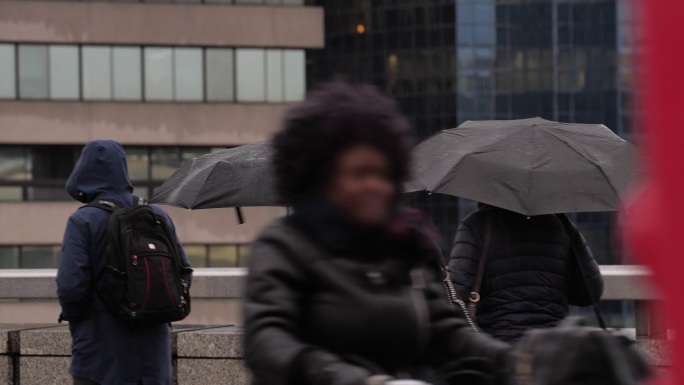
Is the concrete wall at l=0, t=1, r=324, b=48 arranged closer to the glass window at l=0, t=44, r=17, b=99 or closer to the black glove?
the glass window at l=0, t=44, r=17, b=99

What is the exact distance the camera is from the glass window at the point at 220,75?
5725 cm

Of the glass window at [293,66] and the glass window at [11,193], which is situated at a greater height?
the glass window at [293,66]

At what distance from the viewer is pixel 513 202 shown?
6.41 meters

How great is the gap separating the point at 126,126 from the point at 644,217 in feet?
182

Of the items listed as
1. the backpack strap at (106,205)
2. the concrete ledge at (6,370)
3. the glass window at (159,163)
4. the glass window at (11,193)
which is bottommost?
the glass window at (11,193)

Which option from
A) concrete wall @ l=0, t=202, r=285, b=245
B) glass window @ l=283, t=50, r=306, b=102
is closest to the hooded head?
concrete wall @ l=0, t=202, r=285, b=245

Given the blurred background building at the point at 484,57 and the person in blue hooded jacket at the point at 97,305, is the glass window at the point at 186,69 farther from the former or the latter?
the person in blue hooded jacket at the point at 97,305

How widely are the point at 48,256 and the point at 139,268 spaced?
162 feet

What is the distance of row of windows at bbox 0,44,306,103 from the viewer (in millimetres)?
55094

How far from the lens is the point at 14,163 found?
181 ft

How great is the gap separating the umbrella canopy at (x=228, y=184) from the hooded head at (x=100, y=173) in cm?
247

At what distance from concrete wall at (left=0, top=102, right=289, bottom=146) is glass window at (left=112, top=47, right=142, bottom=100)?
538 millimetres

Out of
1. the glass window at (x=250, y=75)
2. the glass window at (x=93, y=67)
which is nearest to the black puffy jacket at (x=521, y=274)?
the glass window at (x=93, y=67)

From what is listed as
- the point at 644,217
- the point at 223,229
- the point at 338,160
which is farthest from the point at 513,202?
the point at 223,229
